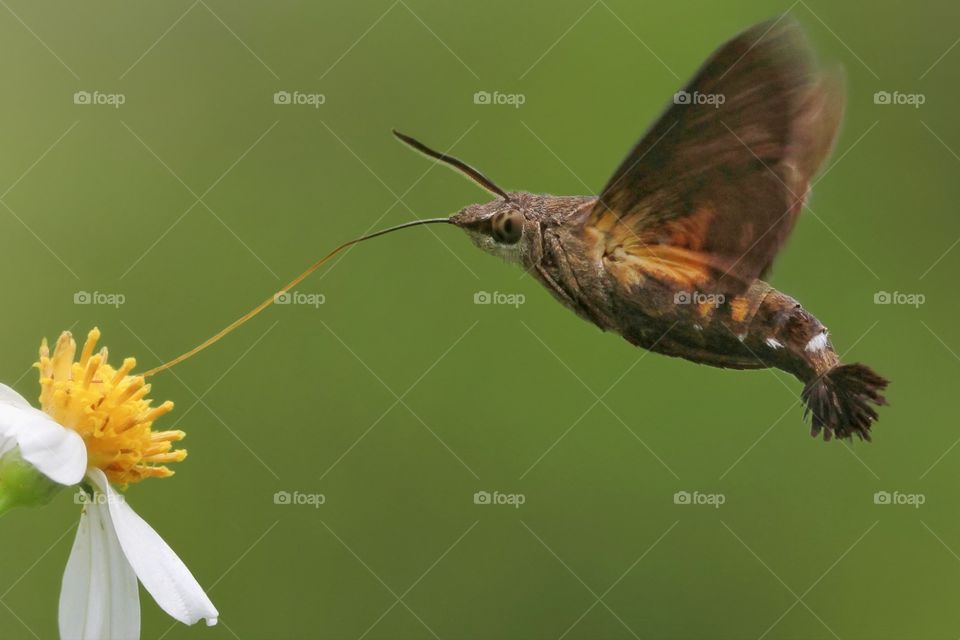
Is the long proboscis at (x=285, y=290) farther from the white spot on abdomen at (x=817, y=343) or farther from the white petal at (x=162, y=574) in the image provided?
the white spot on abdomen at (x=817, y=343)

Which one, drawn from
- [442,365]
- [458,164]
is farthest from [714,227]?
[442,365]

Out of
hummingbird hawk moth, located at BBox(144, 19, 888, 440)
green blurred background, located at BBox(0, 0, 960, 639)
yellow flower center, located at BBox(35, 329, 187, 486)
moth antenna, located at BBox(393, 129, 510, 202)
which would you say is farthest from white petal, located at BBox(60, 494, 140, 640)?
green blurred background, located at BBox(0, 0, 960, 639)

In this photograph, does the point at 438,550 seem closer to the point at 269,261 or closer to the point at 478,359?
the point at 478,359

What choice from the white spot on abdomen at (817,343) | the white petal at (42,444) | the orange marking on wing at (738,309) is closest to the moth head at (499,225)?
the orange marking on wing at (738,309)

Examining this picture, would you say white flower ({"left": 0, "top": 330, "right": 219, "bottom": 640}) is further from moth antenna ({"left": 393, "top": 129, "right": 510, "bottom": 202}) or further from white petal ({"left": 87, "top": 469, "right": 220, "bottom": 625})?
moth antenna ({"left": 393, "top": 129, "right": 510, "bottom": 202})

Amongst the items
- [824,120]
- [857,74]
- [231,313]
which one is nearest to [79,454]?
[824,120]

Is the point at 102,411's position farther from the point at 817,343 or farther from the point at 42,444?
the point at 817,343
